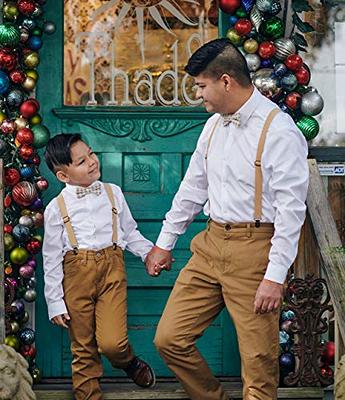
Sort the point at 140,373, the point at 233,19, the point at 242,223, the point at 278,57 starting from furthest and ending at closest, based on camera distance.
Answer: the point at 233,19, the point at 278,57, the point at 140,373, the point at 242,223

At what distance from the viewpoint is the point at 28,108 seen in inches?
306

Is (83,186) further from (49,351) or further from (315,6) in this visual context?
(315,6)

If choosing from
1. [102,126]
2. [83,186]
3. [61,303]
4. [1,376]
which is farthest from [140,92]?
[1,376]

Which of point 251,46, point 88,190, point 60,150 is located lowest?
point 88,190

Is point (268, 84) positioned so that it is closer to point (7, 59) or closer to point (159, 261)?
point (159, 261)

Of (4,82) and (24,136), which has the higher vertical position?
(4,82)

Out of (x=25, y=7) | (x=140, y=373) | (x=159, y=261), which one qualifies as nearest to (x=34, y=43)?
(x=25, y=7)

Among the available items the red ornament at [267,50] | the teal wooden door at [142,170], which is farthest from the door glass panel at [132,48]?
the red ornament at [267,50]

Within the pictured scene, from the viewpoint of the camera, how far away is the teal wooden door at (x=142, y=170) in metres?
7.97

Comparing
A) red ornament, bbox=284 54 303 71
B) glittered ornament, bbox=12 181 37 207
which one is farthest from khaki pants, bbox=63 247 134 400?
red ornament, bbox=284 54 303 71

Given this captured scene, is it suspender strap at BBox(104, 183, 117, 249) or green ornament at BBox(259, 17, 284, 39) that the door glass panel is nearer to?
green ornament at BBox(259, 17, 284, 39)

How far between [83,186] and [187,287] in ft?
4.00

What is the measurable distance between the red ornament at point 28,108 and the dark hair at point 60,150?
0.37 m

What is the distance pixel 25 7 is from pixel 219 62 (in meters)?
1.88
